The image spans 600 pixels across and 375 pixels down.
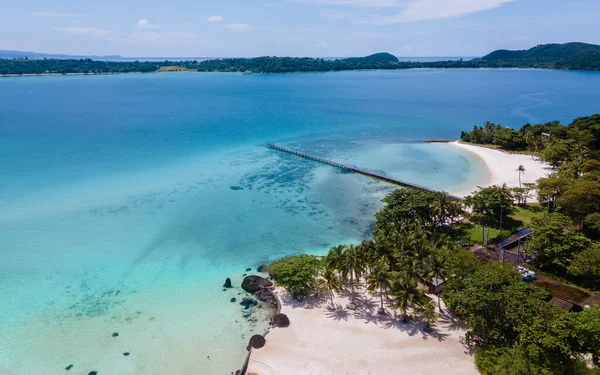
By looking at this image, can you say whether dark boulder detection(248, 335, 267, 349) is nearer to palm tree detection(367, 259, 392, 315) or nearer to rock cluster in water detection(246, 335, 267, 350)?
rock cluster in water detection(246, 335, 267, 350)

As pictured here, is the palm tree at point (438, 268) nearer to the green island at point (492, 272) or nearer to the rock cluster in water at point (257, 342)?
the green island at point (492, 272)

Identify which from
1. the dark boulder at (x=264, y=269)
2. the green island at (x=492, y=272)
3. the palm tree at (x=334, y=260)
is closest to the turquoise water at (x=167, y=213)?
the dark boulder at (x=264, y=269)

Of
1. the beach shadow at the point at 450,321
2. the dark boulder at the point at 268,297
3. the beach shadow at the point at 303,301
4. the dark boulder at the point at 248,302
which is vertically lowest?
the dark boulder at the point at 248,302

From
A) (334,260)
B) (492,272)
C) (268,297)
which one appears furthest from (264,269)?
(492,272)

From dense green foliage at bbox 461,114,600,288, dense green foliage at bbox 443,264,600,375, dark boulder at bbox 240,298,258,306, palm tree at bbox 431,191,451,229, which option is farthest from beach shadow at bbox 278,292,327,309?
dense green foliage at bbox 461,114,600,288

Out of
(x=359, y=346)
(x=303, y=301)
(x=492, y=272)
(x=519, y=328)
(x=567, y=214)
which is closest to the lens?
(x=519, y=328)

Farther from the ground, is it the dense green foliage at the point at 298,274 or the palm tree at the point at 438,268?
the palm tree at the point at 438,268

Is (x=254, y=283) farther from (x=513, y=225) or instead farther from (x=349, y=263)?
(x=513, y=225)

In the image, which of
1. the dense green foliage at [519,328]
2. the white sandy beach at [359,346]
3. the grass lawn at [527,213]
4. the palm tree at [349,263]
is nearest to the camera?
the dense green foliage at [519,328]
